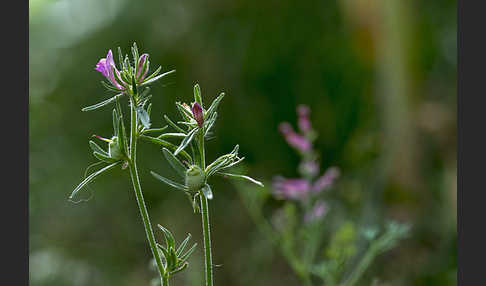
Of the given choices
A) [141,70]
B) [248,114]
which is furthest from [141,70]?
[248,114]

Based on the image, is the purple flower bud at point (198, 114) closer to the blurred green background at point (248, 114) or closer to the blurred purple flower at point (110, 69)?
the blurred purple flower at point (110, 69)

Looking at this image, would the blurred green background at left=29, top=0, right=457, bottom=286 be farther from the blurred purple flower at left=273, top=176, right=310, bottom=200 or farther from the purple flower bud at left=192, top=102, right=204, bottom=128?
the purple flower bud at left=192, top=102, right=204, bottom=128

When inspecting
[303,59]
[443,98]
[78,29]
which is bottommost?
[443,98]

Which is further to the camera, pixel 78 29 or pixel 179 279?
pixel 78 29

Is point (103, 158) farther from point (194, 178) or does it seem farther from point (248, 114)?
point (248, 114)

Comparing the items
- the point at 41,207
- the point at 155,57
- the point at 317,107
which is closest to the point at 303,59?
the point at 317,107

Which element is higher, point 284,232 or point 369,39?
point 369,39

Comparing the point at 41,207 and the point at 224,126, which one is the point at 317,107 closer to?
the point at 224,126
